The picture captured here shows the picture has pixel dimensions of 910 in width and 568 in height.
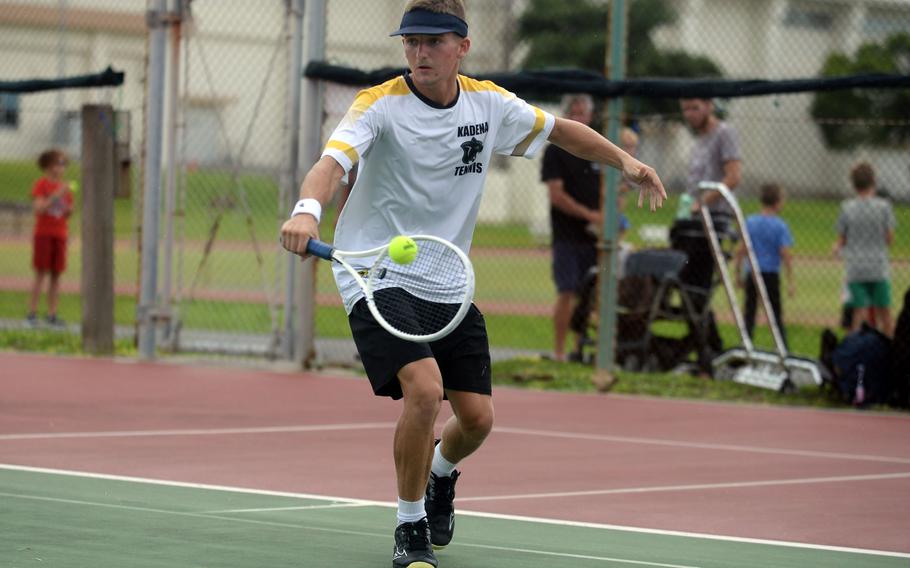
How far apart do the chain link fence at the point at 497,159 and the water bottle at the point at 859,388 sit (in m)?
1.86

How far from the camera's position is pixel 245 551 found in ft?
20.2

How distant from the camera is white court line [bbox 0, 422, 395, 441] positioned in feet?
31.2

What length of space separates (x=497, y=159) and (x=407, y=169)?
3078cm

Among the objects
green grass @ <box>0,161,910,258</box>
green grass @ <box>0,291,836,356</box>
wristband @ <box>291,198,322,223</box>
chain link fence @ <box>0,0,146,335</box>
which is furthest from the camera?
chain link fence @ <box>0,0,146,335</box>

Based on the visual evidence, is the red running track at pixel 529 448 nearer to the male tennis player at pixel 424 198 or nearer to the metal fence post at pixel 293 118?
the metal fence post at pixel 293 118

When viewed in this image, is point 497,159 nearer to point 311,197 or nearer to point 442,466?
point 442,466

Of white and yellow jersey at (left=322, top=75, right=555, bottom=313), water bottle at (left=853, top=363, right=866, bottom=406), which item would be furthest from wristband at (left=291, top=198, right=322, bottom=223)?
water bottle at (left=853, top=363, right=866, bottom=406)

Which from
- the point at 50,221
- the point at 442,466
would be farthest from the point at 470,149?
the point at 50,221

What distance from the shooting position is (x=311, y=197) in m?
5.68

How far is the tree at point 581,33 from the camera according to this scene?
147 ft

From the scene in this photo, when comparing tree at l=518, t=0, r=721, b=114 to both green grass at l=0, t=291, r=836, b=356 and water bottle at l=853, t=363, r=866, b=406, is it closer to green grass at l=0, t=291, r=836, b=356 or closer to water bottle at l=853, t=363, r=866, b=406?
green grass at l=0, t=291, r=836, b=356

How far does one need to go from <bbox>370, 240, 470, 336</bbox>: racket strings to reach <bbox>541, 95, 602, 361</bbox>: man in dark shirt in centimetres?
743

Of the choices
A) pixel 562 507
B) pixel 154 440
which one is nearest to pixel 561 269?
pixel 154 440

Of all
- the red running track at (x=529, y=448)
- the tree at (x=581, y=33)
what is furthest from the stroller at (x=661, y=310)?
the tree at (x=581, y=33)
